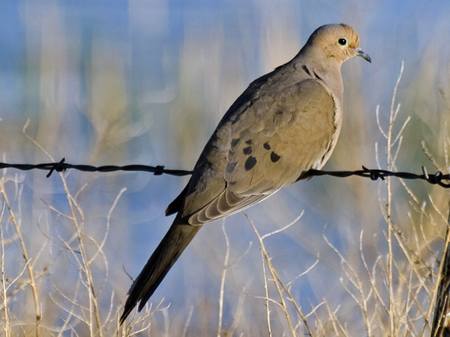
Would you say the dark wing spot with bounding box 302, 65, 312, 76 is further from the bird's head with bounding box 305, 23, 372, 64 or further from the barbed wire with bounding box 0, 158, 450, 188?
the barbed wire with bounding box 0, 158, 450, 188

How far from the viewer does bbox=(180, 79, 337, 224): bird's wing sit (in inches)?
192

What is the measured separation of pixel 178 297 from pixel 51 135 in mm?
1589

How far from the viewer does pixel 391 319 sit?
4.26 meters

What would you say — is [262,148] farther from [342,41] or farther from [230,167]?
[342,41]

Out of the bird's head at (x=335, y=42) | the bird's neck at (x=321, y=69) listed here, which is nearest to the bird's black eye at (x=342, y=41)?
the bird's head at (x=335, y=42)

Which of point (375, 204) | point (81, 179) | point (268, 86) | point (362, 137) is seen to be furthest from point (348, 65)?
point (268, 86)

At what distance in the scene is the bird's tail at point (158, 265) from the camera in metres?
4.34

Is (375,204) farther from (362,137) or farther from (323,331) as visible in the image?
(323,331)

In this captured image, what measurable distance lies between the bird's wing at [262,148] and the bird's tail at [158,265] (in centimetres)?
15

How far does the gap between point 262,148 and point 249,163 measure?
0.09 meters

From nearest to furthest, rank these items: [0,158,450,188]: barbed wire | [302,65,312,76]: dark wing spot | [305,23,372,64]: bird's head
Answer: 1. [0,158,450,188]: barbed wire
2. [302,65,312,76]: dark wing spot
3. [305,23,372,64]: bird's head

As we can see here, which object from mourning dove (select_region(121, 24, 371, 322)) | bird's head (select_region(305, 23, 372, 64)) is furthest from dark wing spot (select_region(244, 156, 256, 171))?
bird's head (select_region(305, 23, 372, 64))

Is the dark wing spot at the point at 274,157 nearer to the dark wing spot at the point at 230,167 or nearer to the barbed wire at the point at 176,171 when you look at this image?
the dark wing spot at the point at 230,167

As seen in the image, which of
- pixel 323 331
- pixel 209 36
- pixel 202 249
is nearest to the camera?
pixel 323 331
